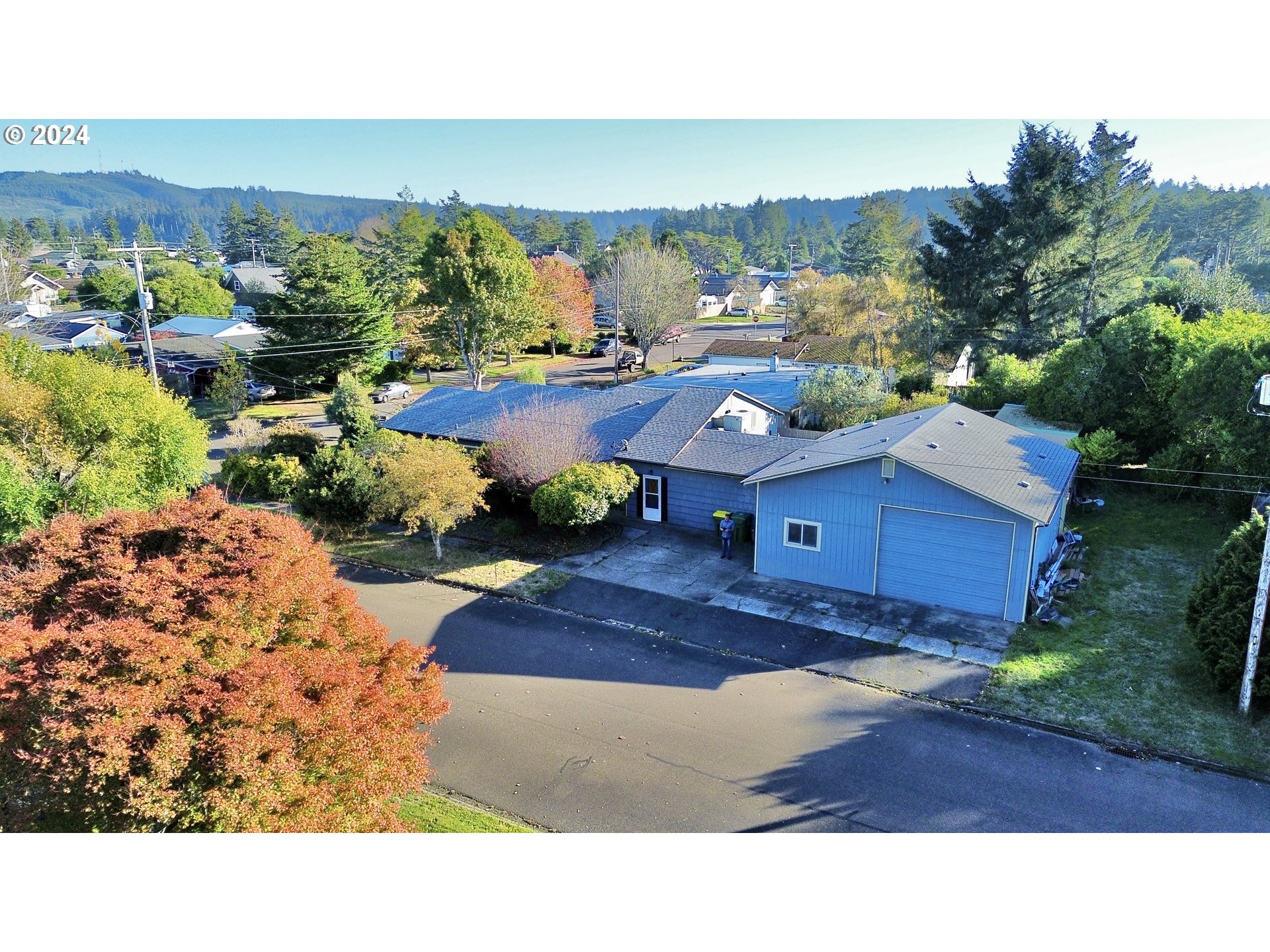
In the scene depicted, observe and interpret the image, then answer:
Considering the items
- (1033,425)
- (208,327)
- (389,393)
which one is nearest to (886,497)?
(1033,425)

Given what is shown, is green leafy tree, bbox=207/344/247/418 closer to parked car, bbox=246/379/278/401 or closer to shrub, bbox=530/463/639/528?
parked car, bbox=246/379/278/401

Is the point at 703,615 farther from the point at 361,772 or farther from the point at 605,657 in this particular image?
the point at 361,772

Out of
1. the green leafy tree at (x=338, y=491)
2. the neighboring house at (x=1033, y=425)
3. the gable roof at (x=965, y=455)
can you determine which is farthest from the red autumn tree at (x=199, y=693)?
the neighboring house at (x=1033, y=425)

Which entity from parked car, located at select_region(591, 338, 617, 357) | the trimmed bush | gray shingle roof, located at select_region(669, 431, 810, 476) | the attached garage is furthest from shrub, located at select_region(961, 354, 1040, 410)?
parked car, located at select_region(591, 338, 617, 357)

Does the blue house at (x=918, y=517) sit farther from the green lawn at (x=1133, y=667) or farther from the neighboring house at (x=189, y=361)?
the neighboring house at (x=189, y=361)

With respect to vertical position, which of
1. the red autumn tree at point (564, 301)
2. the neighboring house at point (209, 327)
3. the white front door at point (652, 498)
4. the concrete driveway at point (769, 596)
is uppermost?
the red autumn tree at point (564, 301)

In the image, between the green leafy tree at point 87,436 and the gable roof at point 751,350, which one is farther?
the gable roof at point 751,350

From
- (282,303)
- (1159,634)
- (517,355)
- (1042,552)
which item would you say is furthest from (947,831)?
(517,355)
